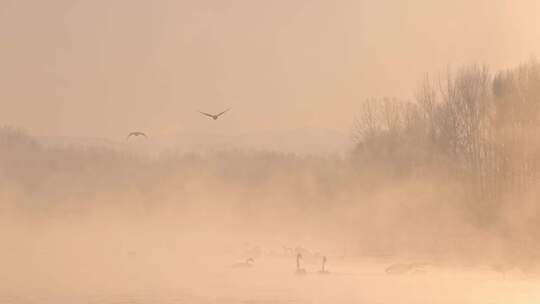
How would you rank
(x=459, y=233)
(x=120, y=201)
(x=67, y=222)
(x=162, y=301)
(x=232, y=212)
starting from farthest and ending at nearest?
1. (x=120, y=201)
2. (x=232, y=212)
3. (x=67, y=222)
4. (x=459, y=233)
5. (x=162, y=301)

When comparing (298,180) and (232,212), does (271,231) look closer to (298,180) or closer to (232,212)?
(232,212)

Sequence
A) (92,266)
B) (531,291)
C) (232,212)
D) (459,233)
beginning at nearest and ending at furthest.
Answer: (531,291)
(92,266)
(459,233)
(232,212)

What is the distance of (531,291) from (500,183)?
11.6 m

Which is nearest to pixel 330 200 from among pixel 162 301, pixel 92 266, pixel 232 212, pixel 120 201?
pixel 232 212

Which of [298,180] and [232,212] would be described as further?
[298,180]

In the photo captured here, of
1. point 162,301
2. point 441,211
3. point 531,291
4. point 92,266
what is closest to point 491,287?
point 531,291

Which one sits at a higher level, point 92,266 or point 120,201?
point 120,201

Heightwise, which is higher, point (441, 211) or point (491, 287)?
point (441, 211)

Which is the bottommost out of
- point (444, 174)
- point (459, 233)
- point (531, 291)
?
point (531, 291)

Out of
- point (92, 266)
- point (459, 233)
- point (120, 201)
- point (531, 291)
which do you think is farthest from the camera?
point (120, 201)

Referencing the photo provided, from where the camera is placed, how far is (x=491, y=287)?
14680 millimetres

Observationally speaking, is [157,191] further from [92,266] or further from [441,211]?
[92,266]

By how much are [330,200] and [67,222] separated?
8.79 metres

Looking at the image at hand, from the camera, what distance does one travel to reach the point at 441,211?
84.4 ft
